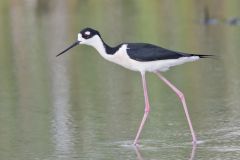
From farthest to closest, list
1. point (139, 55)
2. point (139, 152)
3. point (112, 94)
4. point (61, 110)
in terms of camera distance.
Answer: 1. point (112, 94)
2. point (61, 110)
3. point (139, 55)
4. point (139, 152)

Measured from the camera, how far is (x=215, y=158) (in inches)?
316

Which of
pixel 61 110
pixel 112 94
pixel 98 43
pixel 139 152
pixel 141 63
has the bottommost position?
pixel 112 94

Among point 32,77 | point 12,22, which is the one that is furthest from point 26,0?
point 32,77

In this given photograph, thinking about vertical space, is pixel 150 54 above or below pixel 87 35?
below

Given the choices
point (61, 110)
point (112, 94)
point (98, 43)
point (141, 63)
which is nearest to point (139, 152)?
point (141, 63)

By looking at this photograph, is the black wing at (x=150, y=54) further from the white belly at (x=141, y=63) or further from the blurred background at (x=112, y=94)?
the blurred background at (x=112, y=94)

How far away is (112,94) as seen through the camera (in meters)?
12.1

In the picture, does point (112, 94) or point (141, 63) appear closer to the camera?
point (141, 63)

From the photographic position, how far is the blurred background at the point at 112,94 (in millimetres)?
8773

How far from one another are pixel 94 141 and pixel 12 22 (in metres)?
15.2

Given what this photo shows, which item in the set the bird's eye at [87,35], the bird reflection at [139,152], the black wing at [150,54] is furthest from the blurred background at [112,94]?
the bird's eye at [87,35]

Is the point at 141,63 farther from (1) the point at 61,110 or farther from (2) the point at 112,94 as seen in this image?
(2) the point at 112,94

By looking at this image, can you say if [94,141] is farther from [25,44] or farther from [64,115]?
[25,44]

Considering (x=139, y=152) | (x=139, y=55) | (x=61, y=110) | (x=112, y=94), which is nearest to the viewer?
(x=139, y=152)
